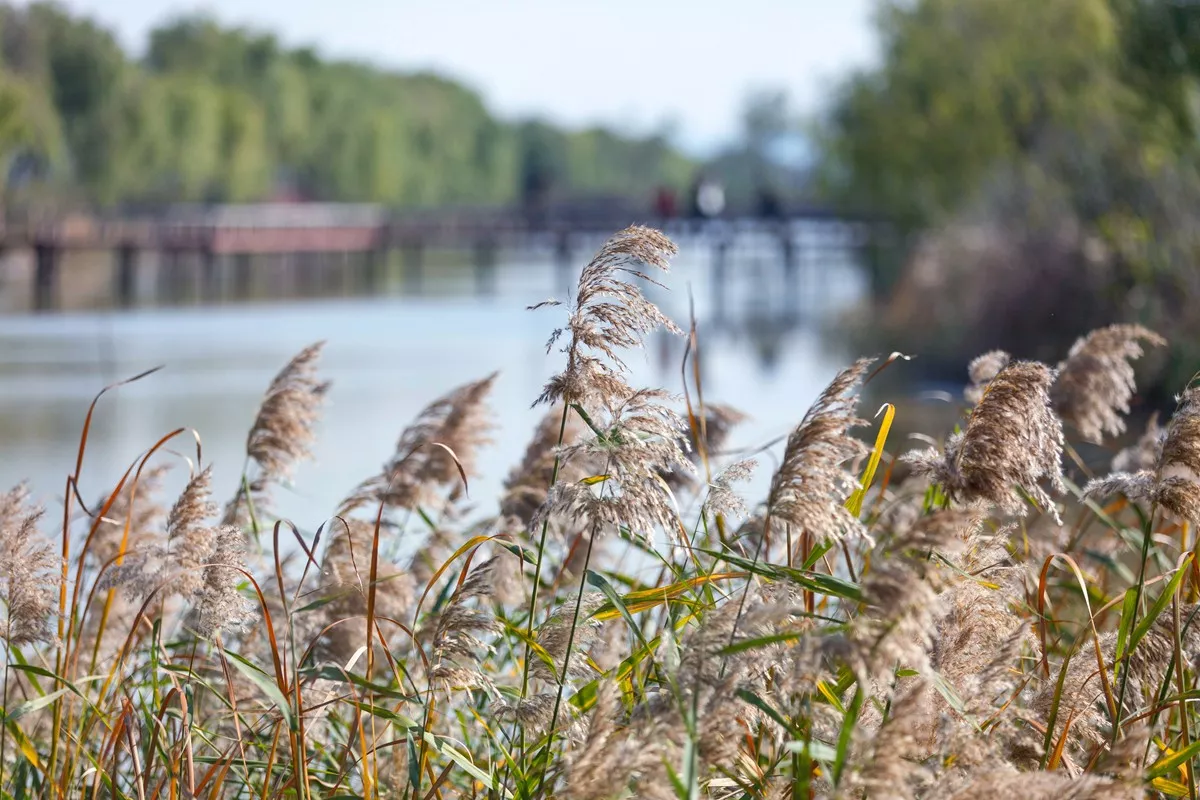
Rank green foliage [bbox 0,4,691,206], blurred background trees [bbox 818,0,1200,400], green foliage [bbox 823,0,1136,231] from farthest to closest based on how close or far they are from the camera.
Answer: green foliage [bbox 0,4,691,206] → green foliage [bbox 823,0,1136,231] → blurred background trees [bbox 818,0,1200,400]

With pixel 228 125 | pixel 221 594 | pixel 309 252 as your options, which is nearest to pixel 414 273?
pixel 309 252

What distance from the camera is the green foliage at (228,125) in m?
56.4

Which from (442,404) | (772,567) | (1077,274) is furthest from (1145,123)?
(772,567)

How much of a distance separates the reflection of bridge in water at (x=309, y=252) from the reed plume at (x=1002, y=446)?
27.8m

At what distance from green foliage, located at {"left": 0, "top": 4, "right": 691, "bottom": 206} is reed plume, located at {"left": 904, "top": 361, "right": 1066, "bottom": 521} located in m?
41.6

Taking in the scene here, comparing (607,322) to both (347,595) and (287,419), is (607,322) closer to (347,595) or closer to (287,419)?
(287,419)

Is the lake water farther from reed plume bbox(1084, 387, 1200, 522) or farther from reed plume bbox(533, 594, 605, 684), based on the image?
reed plume bbox(1084, 387, 1200, 522)

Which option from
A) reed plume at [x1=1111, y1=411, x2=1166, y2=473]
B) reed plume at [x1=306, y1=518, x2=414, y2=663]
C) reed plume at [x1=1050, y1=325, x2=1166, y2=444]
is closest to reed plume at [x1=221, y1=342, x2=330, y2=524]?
reed plume at [x1=306, y1=518, x2=414, y2=663]

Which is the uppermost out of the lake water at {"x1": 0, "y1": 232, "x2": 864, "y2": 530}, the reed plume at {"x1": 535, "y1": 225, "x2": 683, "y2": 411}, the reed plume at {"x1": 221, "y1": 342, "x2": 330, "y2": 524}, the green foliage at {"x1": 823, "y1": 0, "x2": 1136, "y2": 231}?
the green foliage at {"x1": 823, "y1": 0, "x2": 1136, "y2": 231}

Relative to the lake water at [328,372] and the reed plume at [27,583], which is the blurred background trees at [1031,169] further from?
the reed plume at [27,583]

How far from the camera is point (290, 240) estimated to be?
159 feet

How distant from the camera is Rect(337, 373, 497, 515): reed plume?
145 inches

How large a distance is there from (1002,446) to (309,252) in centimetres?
5056

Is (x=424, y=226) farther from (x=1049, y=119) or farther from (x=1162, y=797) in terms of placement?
(x=1162, y=797)
